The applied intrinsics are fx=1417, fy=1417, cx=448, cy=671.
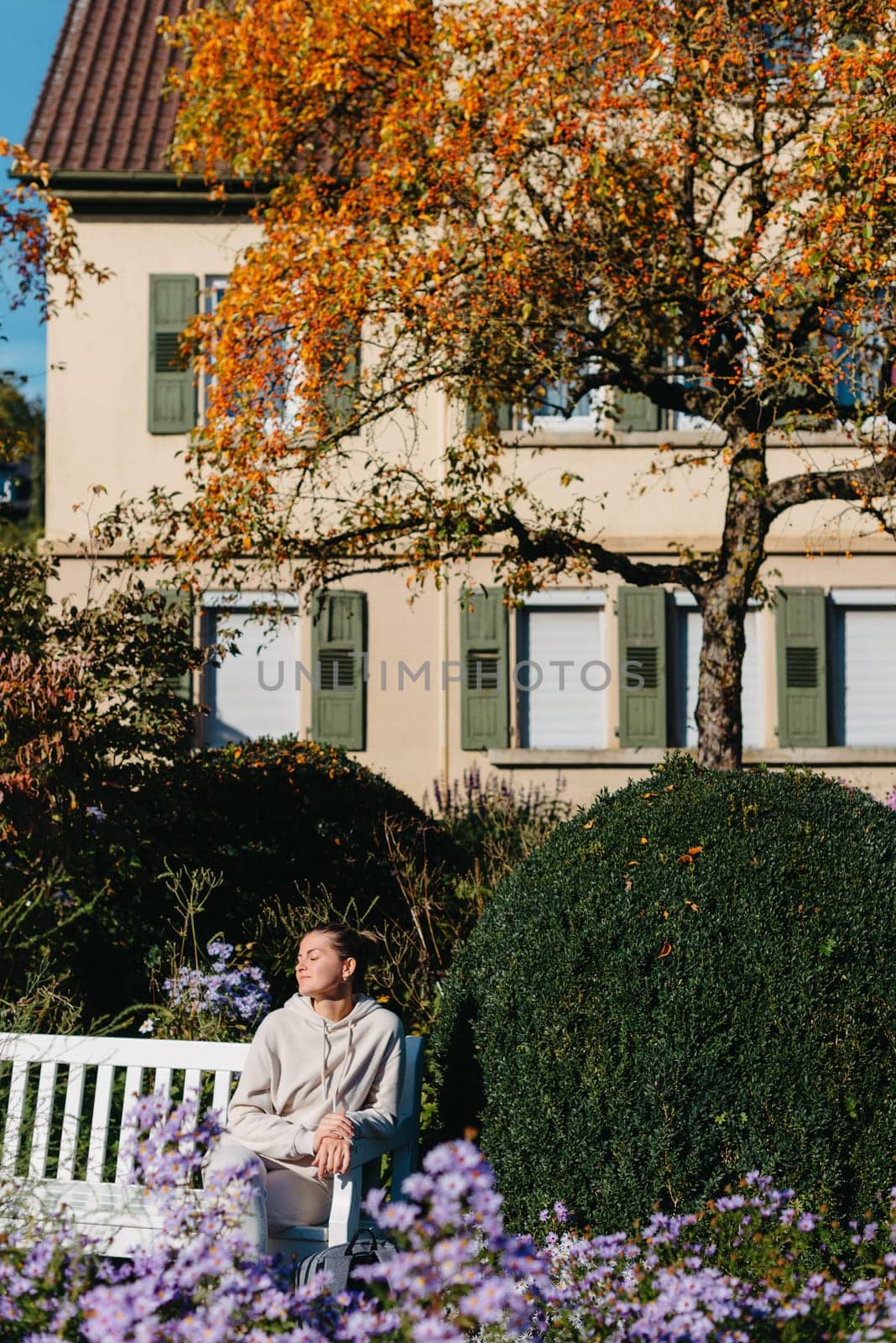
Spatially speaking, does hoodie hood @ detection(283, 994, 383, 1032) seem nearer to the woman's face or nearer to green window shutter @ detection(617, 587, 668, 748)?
the woman's face

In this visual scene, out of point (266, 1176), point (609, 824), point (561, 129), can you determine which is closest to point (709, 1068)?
point (609, 824)

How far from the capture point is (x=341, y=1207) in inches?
153

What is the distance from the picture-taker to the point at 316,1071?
14.0ft

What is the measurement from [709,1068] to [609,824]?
89cm

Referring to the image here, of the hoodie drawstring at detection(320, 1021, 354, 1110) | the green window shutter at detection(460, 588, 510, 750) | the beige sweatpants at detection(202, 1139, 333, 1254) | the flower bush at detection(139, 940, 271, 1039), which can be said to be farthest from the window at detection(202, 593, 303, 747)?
the beige sweatpants at detection(202, 1139, 333, 1254)

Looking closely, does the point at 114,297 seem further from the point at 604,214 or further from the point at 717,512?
the point at 604,214

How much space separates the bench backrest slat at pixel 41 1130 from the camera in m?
4.37

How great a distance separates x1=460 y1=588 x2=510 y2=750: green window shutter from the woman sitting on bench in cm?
978

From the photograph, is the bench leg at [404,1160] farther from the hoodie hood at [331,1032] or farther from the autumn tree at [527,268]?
the autumn tree at [527,268]

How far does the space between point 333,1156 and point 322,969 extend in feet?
2.12

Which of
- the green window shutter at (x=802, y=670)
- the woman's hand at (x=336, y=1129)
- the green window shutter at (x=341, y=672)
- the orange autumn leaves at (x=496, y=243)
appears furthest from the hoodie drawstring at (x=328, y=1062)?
the green window shutter at (x=802, y=670)

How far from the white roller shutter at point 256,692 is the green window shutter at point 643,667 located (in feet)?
11.1

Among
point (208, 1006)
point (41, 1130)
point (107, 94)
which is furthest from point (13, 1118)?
point (107, 94)

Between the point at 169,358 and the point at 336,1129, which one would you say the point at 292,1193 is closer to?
the point at 336,1129
